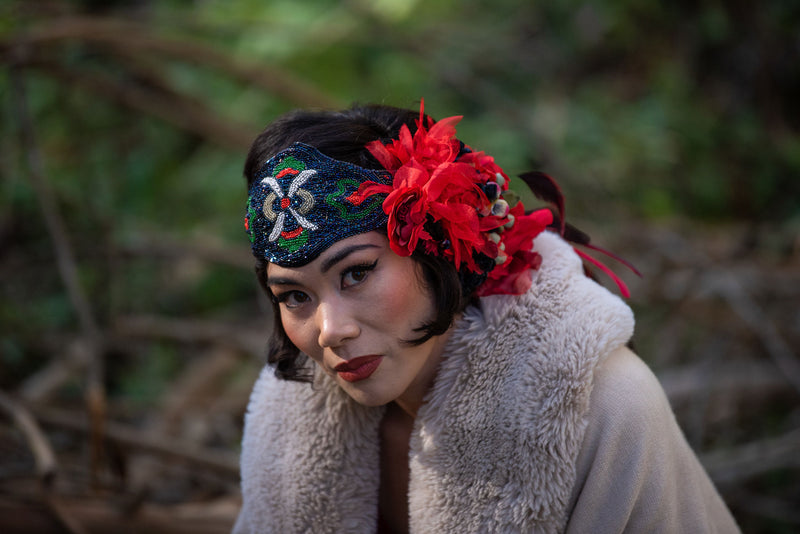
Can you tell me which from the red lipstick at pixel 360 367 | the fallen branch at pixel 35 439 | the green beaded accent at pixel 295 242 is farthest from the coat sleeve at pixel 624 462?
the fallen branch at pixel 35 439

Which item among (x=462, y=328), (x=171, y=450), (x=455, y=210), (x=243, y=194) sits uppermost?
(x=243, y=194)

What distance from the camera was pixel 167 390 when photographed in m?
3.68

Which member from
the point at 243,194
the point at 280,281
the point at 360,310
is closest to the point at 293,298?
the point at 280,281

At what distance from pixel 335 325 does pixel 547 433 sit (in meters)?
0.50

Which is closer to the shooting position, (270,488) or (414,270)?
(414,270)

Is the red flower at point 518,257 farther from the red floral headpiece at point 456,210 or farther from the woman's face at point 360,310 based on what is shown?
the woman's face at point 360,310

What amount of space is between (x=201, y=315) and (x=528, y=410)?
358cm

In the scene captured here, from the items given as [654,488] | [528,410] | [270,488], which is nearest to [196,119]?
[270,488]

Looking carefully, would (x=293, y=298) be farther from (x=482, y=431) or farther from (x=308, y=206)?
(x=482, y=431)

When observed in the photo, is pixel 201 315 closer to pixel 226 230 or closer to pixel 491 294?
pixel 226 230

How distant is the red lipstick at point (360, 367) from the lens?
4.30ft

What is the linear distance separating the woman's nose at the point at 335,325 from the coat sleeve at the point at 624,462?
1.76ft

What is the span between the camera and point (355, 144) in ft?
4.32

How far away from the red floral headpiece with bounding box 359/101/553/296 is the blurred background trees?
299 mm
